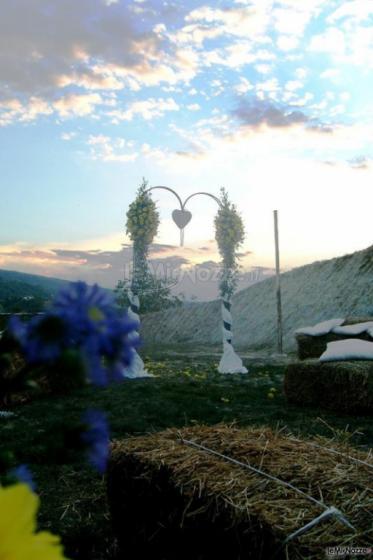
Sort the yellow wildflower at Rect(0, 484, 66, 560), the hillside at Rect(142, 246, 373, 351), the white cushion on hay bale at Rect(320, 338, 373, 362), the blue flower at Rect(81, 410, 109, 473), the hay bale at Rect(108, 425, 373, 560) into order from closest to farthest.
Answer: the yellow wildflower at Rect(0, 484, 66, 560), the blue flower at Rect(81, 410, 109, 473), the hay bale at Rect(108, 425, 373, 560), the white cushion on hay bale at Rect(320, 338, 373, 362), the hillside at Rect(142, 246, 373, 351)

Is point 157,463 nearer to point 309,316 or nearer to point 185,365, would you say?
point 185,365

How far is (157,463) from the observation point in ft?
9.02

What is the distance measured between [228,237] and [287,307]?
1188 cm

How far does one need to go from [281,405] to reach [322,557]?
624cm

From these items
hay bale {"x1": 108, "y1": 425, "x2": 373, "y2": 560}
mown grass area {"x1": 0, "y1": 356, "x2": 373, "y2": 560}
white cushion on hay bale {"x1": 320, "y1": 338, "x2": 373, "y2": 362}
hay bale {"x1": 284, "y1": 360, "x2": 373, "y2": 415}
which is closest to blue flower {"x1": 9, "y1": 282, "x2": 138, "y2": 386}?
hay bale {"x1": 108, "y1": 425, "x2": 373, "y2": 560}

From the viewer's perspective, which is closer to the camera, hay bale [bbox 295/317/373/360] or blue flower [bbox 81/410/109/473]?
blue flower [bbox 81/410/109/473]

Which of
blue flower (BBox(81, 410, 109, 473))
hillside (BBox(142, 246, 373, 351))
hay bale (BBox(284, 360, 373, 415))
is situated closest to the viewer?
blue flower (BBox(81, 410, 109, 473))

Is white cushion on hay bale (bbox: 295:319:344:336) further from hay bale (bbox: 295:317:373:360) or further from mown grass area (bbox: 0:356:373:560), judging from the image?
mown grass area (bbox: 0:356:373:560)

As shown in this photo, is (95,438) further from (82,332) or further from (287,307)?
(287,307)

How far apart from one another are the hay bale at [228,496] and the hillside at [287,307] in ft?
58.8

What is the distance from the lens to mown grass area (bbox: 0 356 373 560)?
12.5 ft

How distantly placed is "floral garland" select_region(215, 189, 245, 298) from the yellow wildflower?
39.1ft

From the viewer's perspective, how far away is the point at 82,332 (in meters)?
0.45

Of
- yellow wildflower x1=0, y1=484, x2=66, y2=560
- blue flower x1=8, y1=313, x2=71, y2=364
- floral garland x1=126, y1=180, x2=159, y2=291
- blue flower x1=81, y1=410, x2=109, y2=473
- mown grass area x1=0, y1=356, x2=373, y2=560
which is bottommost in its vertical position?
mown grass area x1=0, y1=356, x2=373, y2=560
